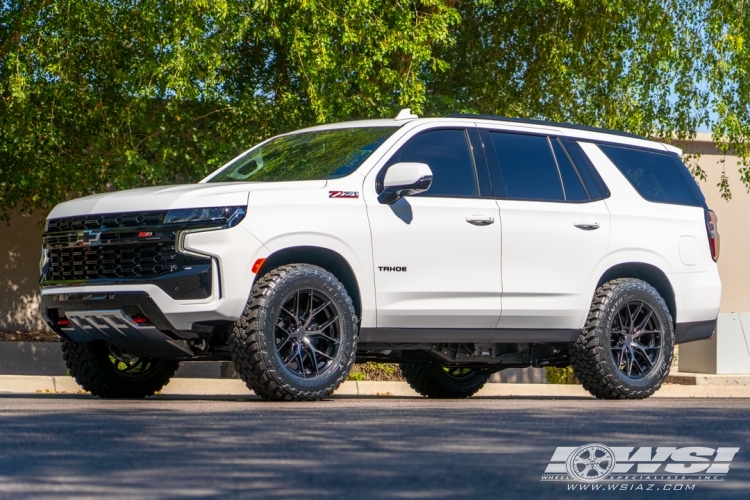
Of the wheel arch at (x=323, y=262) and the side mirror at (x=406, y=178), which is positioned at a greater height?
the side mirror at (x=406, y=178)

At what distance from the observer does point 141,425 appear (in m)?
6.21

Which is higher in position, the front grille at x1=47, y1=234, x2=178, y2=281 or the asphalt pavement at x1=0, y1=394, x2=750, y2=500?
the front grille at x1=47, y1=234, x2=178, y2=281

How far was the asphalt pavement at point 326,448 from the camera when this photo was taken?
167 inches

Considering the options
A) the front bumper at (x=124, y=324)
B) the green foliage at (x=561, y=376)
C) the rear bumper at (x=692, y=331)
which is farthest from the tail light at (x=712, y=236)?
the green foliage at (x=561, y=376)

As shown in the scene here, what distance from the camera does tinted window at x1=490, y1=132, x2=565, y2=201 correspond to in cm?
979

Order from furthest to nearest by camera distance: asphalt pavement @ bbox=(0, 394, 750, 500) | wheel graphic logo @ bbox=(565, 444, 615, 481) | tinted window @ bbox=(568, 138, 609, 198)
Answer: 1. tinted window @ bbox=(568, 138, 609, 198)
2. wheel graphic logo @ bbox=(565, 444, 615, 481)
3. asphalt pavement @ bbox=(0, 394, 750, 500)

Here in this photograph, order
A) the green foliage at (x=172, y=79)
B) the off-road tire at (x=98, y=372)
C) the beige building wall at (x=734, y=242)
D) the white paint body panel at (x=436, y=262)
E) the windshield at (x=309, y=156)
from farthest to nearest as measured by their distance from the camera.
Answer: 1. the beige building wall at (x=734, y=242)
2. the green foliage at (x=172, y=79)
3. the off-road tire at (x=98, y=372)
4. the windshield at (x=309, y=156)
5. the white paint body panel at (x=436, y=262)

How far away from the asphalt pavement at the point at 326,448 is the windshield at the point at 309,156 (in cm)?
195

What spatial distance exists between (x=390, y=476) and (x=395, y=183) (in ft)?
14.5

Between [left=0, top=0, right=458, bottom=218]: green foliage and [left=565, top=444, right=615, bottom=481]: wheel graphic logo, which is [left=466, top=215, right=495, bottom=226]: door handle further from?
[left=0, top=0, right=458, bottom=218]: green foliage

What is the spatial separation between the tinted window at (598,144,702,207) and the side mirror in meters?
2.49

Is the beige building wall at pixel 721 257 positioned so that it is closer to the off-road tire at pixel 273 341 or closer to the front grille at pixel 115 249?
the off-road tire at pixel 273 341

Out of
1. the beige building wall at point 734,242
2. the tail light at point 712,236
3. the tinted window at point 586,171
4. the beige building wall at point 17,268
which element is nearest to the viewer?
the tinted window at point 586,171

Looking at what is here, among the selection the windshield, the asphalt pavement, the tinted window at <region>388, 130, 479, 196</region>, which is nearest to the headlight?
the windshield
